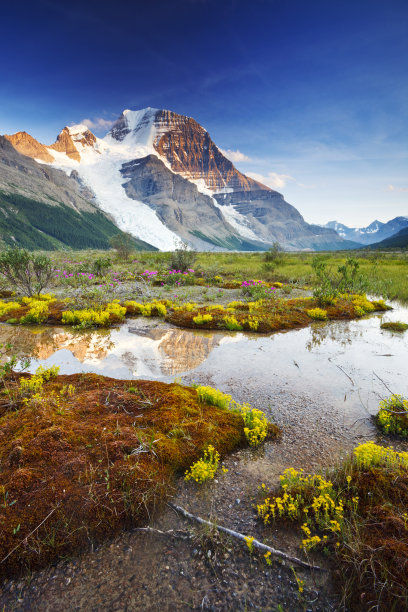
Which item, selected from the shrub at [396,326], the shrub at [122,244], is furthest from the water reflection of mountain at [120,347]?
the shrub at [122,244]

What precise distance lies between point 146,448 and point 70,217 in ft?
643

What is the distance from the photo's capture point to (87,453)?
13.0ft

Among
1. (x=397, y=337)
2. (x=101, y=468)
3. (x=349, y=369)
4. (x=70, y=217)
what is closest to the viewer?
(x=101, y=468)

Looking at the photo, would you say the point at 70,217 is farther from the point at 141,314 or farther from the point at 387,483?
the point at 387,483

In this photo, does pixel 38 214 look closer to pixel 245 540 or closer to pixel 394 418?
pixel 394 418

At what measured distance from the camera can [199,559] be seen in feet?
9.44

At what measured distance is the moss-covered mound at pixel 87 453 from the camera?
9.84 feet

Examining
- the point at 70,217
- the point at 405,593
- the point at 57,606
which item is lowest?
the point at 57,606

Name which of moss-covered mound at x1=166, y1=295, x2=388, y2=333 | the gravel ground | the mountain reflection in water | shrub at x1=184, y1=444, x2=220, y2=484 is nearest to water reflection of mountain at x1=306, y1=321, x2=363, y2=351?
moss-covered mound at x1=166, y1=295, x2=388, y2=333

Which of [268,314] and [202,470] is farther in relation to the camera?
[268,314]

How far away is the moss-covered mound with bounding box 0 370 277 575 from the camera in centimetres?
300

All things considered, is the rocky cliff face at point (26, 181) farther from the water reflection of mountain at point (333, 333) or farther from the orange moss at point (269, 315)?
the water reflection of mountain at point (333, 333)

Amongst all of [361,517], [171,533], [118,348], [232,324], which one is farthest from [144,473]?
[232,324]

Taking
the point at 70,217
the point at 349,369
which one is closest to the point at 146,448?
the point at 349,369
